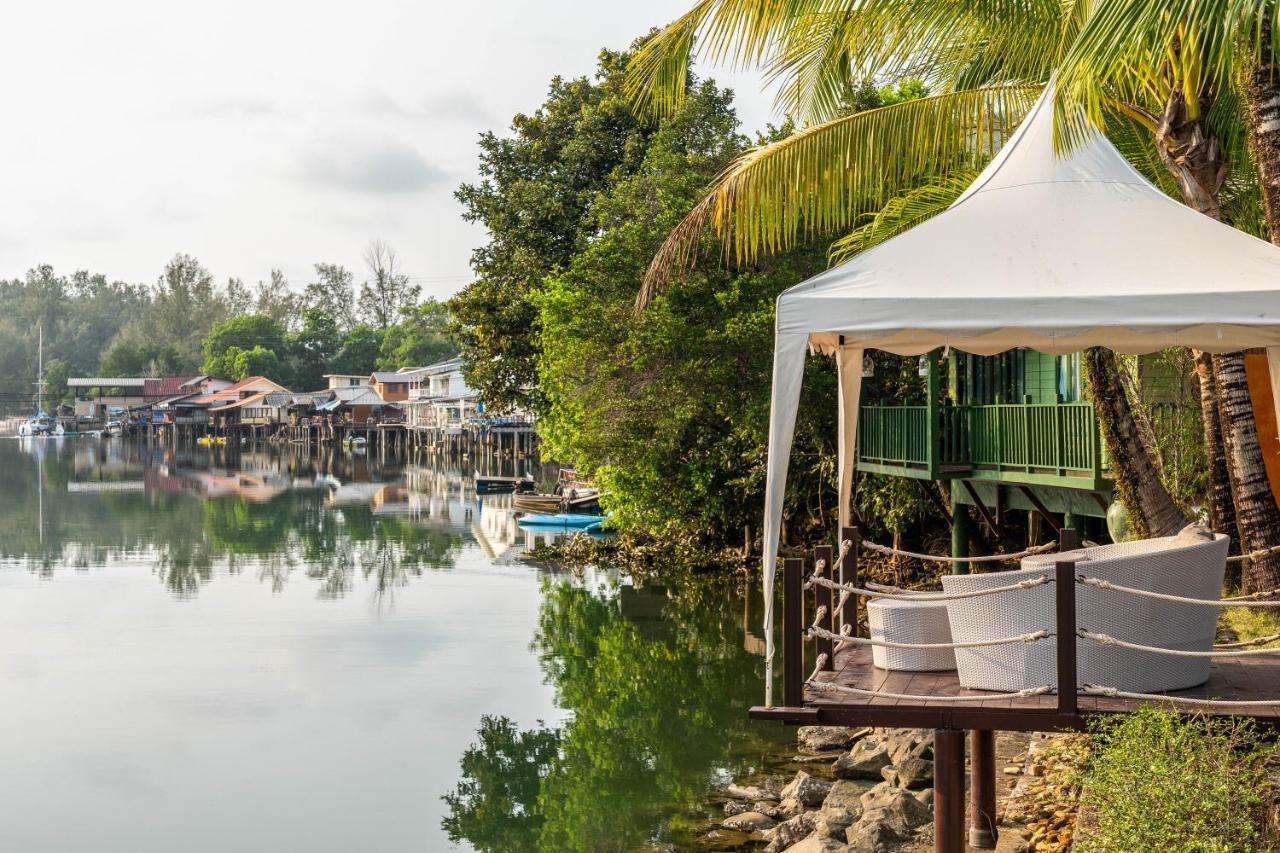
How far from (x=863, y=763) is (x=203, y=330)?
134013 millimetres

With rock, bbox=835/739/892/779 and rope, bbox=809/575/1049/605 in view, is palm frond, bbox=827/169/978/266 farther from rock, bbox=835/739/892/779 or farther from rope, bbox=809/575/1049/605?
rope, bbox=809/575/1049/605

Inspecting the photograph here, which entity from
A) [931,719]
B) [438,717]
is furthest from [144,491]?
[931,719]

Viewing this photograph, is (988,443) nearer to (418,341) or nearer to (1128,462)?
(1128,462)

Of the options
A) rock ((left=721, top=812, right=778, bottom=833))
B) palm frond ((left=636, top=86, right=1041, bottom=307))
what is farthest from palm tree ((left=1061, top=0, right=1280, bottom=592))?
rock ((left=721, top=812, right=778, bottom=833))

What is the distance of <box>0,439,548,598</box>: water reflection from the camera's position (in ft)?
99.3

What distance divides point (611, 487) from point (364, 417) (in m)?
75.7

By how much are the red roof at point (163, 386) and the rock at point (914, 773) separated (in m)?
115

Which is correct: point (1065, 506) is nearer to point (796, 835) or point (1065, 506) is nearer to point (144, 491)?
point (796, 835)

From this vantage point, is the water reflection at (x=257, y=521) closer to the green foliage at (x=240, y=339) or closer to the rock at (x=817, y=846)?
the rock at (x=817, y=846)

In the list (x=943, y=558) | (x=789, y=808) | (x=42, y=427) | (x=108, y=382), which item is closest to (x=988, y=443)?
(x=789, y=808)

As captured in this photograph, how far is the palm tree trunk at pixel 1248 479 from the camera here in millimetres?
9695

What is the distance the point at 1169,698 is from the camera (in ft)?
19.5

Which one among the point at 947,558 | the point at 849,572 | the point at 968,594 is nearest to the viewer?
the point at 968,594

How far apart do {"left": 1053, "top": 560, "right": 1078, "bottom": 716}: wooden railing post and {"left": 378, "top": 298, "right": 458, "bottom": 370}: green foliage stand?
10115 cm
